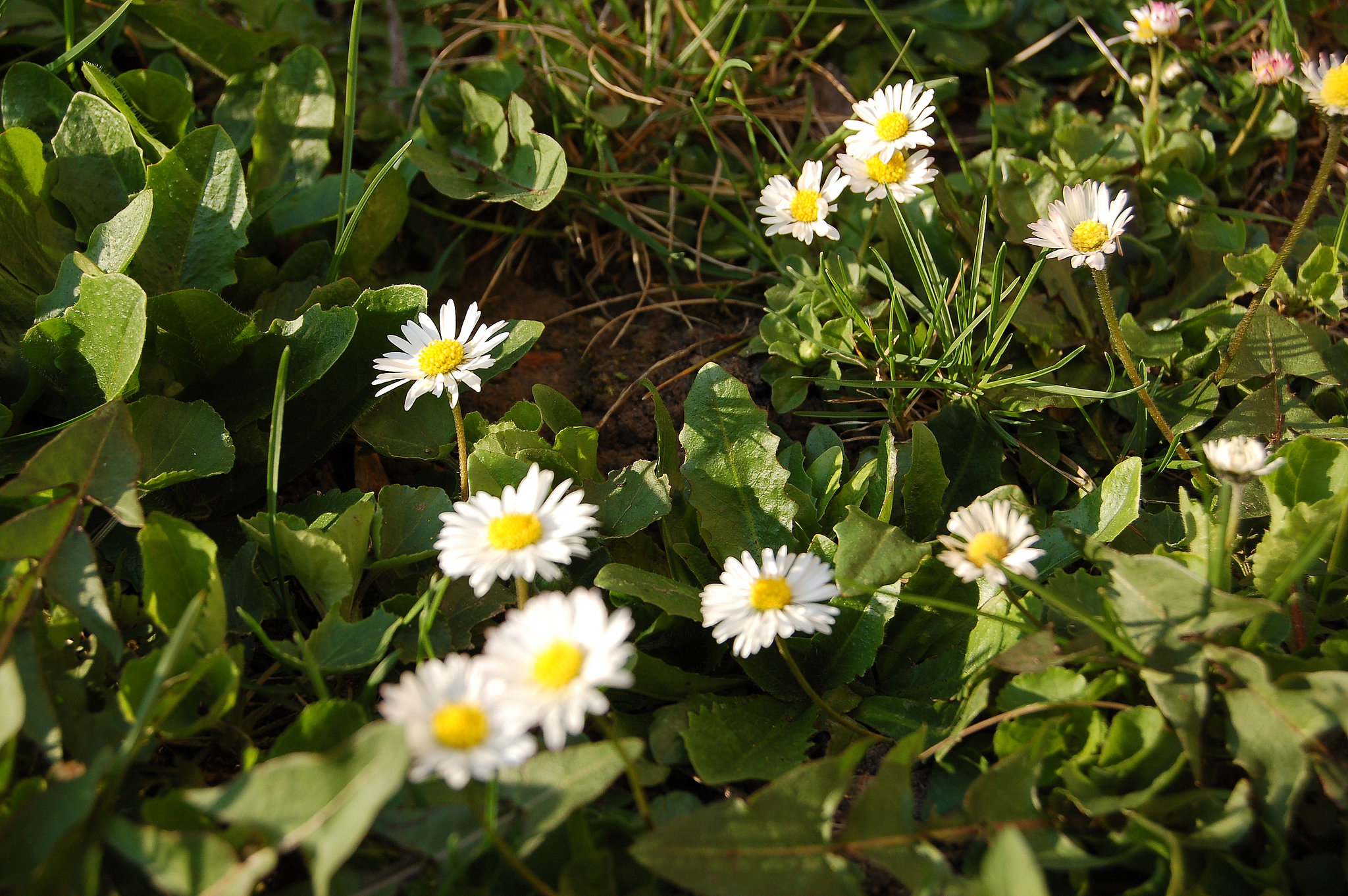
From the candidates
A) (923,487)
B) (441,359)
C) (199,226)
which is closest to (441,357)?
(441,359)

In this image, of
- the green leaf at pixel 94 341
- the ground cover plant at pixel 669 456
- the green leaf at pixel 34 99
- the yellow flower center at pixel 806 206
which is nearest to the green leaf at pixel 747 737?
the ground cover plant at pixel 669 456

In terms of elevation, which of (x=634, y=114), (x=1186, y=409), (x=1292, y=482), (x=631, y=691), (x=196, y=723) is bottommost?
(x=196, y=723)

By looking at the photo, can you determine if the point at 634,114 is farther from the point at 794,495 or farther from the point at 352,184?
the point at 794,495

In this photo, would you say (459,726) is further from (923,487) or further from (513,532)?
(923,487)

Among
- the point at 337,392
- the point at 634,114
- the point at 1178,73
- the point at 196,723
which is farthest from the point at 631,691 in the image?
the point at 1178,73

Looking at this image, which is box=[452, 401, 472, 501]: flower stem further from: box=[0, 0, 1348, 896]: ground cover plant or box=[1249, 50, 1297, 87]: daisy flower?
box=[1249, 50, 1297, 87]: daisy flower

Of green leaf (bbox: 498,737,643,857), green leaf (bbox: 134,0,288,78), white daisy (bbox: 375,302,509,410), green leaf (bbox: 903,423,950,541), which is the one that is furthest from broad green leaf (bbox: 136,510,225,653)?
green leaf (bbox: 134,0,288,78)

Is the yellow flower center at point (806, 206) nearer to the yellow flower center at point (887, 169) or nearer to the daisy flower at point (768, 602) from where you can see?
the yellow flower center at point (887, 169)
